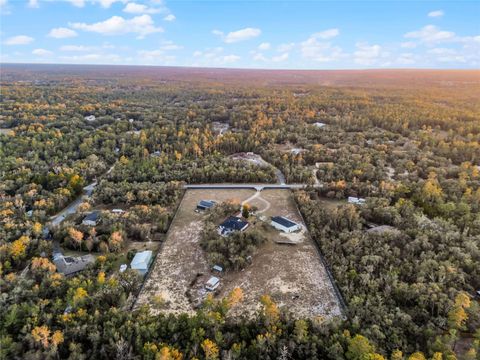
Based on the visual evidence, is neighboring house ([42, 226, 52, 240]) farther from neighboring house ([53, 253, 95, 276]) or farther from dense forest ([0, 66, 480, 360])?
neighboring house ([53, 253, 95, 276])

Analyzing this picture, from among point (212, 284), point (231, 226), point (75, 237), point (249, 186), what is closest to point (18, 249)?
point (75, 237)

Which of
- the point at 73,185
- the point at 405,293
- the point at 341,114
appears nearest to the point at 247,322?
the point at 405,293

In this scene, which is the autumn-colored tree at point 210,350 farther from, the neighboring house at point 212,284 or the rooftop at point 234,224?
the rooftop at point 234,224

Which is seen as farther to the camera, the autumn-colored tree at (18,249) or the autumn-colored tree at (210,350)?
the autumn-colored tree at (18,249)

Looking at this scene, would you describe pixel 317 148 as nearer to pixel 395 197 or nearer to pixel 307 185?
pixel 307 185

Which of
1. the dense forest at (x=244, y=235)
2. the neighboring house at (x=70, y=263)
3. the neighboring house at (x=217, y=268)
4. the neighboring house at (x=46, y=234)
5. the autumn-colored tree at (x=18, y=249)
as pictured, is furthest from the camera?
the neighboring house at (x=46, y=234)

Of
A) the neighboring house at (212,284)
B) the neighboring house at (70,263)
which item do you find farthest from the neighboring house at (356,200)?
the neighboring house at (70,263)
